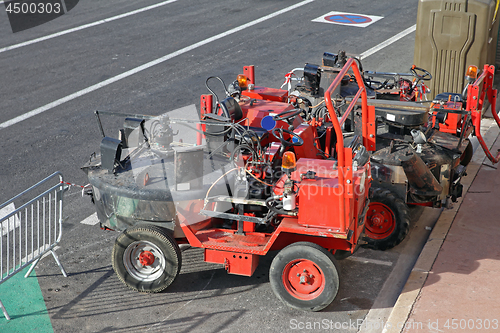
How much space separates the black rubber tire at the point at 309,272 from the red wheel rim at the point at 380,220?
1.60 meters

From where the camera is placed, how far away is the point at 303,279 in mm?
5926

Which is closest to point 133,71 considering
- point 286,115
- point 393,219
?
point 286,115

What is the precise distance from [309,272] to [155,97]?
775cm

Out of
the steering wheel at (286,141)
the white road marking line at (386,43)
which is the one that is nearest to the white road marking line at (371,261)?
the steering wheel at (286,141)

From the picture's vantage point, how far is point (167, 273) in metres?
6.21

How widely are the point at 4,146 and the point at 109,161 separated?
4.98 metres

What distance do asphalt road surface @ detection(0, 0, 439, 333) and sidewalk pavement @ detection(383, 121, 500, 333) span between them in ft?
0.89

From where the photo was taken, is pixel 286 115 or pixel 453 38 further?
pixel 453 38

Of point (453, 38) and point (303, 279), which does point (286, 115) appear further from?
point (453, 38)

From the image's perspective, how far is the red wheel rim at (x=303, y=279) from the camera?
596 cm

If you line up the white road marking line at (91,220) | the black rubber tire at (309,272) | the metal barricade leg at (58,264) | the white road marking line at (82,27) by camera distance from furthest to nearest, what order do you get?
the white road marking line at (82,27) < the white road marking line at (91,220) < the metal barricade leg at (58,264) < the black rubber tire at (309,272)

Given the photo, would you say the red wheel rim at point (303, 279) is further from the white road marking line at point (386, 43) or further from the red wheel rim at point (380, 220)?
the white road marking line at point (386, 43)

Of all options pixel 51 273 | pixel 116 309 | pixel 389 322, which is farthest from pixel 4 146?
pixel 389 322

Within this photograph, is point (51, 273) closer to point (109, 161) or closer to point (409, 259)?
point (109, 161)
